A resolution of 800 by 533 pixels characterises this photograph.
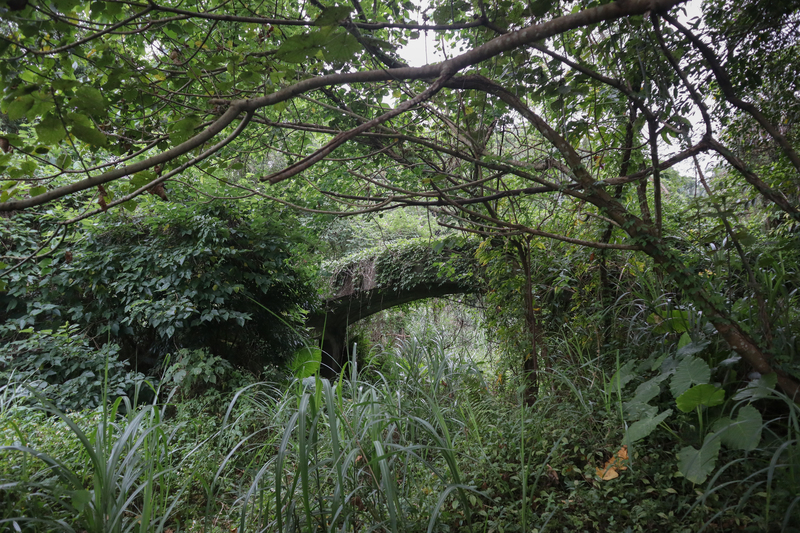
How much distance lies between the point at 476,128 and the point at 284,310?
3.19m

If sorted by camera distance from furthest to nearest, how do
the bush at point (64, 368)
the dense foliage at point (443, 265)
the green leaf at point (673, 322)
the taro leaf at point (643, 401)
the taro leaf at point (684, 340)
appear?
the bush at point (64, 368), the green leaf at point (673, 322), the taro leaf at point (684, 340), the taro leaf at point (643, 401), the dense foliage at point (443, 265)

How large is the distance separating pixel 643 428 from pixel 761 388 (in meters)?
0.42

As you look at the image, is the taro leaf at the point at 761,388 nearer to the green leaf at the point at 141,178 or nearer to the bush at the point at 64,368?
the green leaf at the point at 141,178

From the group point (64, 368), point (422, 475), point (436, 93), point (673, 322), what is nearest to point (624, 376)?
point (673, 322)

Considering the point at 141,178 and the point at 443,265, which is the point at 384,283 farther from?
the point at 141,178

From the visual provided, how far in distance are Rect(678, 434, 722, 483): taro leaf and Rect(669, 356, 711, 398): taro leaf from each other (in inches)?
9.0

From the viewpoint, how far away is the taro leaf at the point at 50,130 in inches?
38.8

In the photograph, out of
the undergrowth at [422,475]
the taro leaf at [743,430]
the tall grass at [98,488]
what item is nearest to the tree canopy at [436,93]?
the taro leaf at [743,430]

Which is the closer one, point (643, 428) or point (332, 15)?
point (332, 15)

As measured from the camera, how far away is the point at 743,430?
4.81 ft

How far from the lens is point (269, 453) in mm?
2457

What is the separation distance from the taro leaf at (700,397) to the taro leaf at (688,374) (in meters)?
0.07

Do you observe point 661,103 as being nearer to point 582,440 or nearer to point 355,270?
point 582,440

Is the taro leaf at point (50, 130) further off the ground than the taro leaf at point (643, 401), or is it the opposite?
the taro leaf at point (50, 130)
